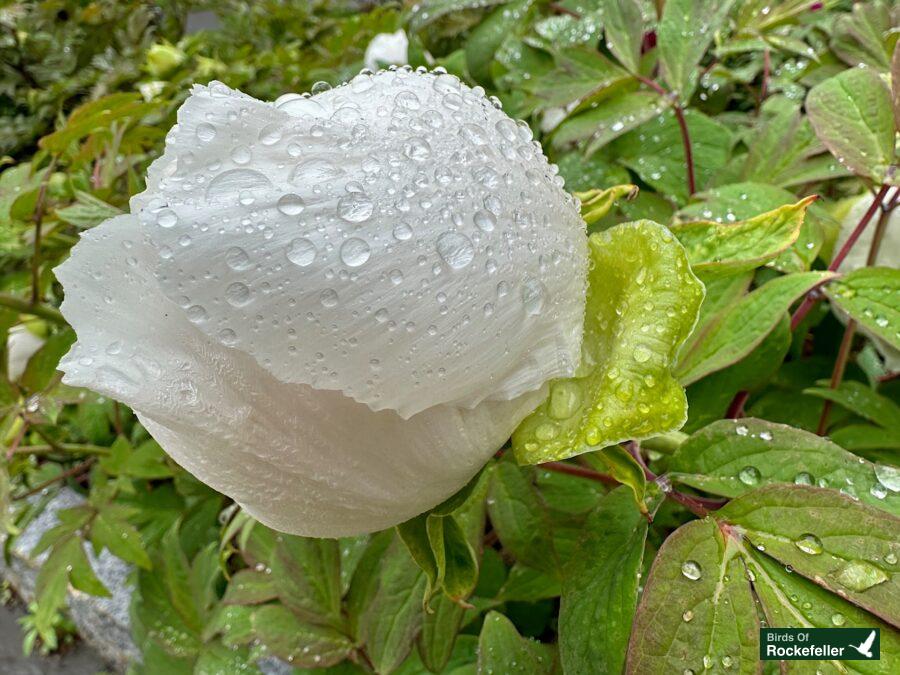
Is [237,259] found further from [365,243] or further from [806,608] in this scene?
[806,608]

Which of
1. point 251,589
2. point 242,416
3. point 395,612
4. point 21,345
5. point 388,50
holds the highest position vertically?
point 242,416

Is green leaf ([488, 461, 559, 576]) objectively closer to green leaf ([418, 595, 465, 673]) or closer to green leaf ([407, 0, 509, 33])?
green leaf ([418, 595, 465, 673])

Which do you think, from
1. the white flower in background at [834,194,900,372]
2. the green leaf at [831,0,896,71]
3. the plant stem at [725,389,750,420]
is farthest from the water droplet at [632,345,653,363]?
the green leaf at [831,0,896,71]

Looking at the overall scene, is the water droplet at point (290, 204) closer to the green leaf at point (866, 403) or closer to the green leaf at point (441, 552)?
the green leaf at point (441, 552)

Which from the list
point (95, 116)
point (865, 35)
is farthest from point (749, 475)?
point (95, 116)

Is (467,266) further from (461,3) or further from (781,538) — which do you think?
(461,3)

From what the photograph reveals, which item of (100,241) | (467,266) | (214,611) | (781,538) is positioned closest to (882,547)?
(781,538)

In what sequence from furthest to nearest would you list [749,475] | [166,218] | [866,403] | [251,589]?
[251,589] < [866,403] < [749,475] < [166,218]
